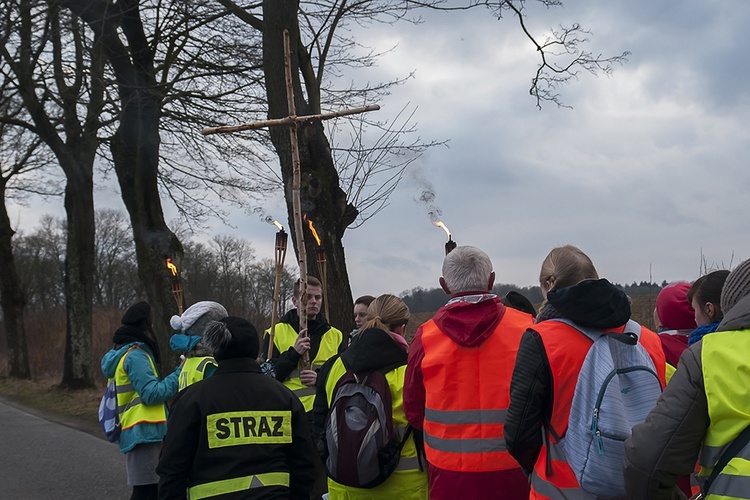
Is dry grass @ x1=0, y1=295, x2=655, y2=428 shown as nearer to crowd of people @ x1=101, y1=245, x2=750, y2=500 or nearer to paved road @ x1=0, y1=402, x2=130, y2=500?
paved road @ x1=0, y1=402, x2=130, y2=500

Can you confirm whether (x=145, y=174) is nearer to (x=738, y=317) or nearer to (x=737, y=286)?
(x=737, y=286)

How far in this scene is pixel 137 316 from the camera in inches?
233

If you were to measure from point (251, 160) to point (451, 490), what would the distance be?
11.3 metres

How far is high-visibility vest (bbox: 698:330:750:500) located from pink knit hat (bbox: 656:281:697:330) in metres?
1.87

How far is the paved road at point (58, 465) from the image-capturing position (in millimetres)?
8781

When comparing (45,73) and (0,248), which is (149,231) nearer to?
(45,73)

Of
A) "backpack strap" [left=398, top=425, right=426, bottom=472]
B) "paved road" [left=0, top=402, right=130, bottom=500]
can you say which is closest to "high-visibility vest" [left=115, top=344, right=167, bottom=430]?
"backpack strap" [left=398, top=425, right=426, bottom=472]

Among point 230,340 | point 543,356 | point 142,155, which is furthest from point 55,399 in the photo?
point 543,356

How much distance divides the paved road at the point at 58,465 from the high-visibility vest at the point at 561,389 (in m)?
6.57

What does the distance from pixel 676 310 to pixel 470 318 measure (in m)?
1.24

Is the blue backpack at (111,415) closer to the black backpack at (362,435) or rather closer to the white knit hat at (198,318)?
the white knit hat at (198,318)

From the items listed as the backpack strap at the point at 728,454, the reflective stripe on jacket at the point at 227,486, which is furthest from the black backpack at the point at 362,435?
the backpack strap at the point at 728,454

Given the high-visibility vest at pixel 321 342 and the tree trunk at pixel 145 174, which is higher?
the tree trunk at pixel 145 174

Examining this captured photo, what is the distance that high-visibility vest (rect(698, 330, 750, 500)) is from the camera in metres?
2.30
